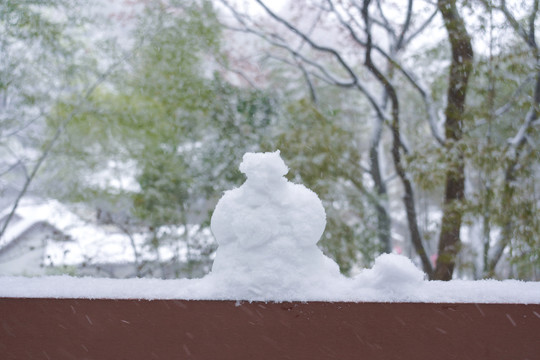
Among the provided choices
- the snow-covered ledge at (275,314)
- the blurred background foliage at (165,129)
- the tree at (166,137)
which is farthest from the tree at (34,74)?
the snow-covered ledge at (275,314)

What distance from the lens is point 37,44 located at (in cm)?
363

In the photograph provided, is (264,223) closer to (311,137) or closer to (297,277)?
(297,277)

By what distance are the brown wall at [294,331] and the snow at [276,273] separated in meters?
0.02

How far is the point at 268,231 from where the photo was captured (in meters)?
1.06

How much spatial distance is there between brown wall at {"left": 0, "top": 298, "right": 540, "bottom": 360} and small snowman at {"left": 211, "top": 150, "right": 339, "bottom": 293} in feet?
0.29

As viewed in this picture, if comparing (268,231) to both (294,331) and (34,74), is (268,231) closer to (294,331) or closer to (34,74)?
(294,331)

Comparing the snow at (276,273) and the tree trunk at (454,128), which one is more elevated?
the tree trunk at (454,128)

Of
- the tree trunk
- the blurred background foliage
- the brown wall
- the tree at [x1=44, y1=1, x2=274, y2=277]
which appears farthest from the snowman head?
the tree at [x1=44, y1=1, x2=274, y2=277]

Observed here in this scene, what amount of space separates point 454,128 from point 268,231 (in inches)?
103

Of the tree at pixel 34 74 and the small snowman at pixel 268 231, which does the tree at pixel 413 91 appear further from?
the small snowman at pixel 268 231

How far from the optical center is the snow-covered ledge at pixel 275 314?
Result: 3.21 feet

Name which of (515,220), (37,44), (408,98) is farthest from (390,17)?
(37,44)

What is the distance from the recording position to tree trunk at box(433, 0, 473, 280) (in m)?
3.08

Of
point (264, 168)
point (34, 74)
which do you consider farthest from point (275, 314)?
point (34, 74)
